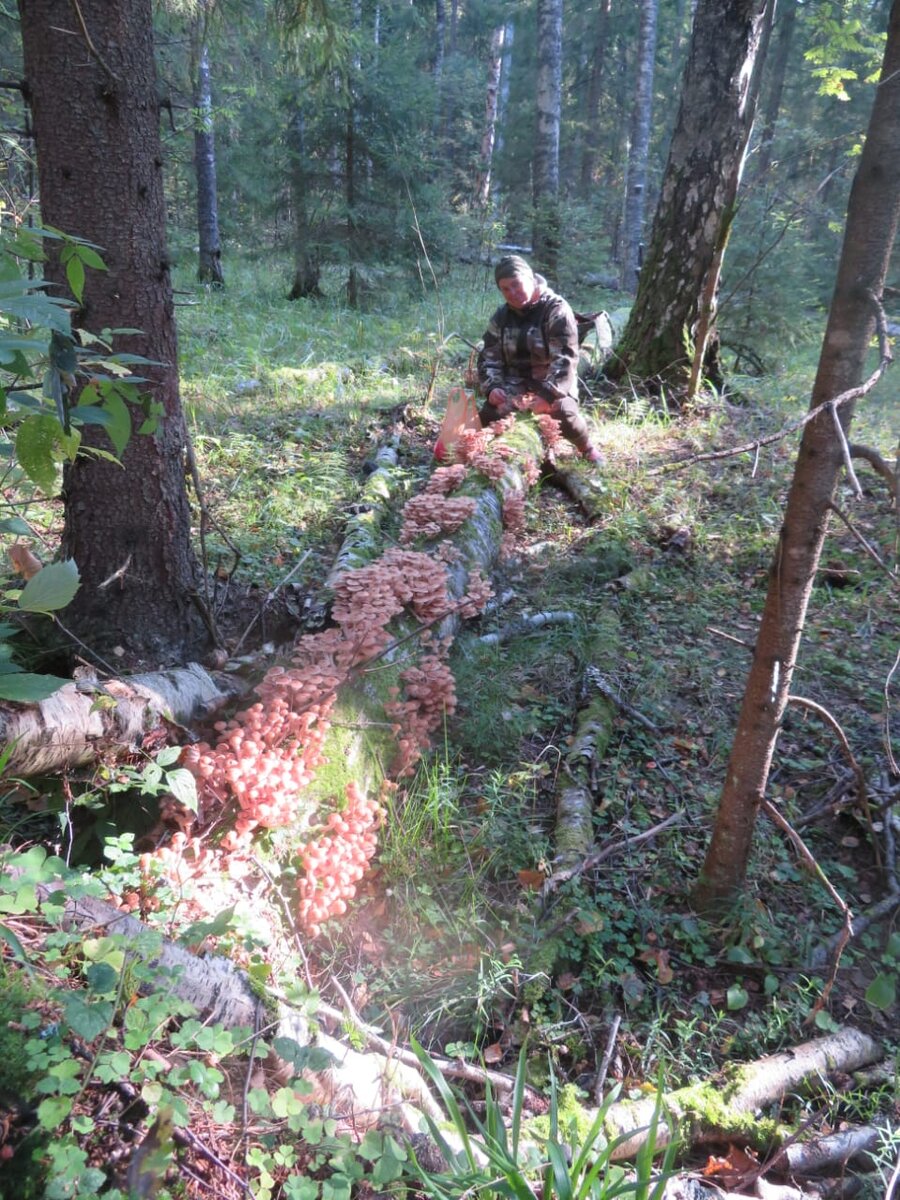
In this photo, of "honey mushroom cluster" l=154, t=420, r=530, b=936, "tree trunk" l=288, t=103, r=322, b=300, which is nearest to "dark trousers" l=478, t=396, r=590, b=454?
"honey mushroom cluster" l=154, t=420, r=530, b=936

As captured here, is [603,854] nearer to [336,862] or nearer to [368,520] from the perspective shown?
[336,862]

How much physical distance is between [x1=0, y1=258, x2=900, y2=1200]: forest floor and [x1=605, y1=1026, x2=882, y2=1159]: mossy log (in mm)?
83

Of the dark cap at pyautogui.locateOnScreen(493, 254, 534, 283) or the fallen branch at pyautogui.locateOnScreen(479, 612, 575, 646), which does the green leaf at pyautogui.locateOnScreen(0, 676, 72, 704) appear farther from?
the dark cap at pyautogui.locateOnScreen(493, 254, 534, 283)

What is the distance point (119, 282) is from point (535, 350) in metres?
4.63

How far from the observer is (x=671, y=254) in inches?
295

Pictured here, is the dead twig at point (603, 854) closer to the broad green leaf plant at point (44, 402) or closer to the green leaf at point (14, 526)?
the broad green leaf plant at point (44, 402)

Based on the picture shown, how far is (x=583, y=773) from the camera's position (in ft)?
10.9

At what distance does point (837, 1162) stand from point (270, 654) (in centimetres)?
281

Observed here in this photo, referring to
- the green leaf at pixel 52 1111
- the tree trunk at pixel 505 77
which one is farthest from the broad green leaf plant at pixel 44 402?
the tree trunk at pixel 505 77

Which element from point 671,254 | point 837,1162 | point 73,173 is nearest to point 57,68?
point 73,173

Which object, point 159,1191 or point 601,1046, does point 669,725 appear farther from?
point 159,1191

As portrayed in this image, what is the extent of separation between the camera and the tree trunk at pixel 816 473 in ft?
5.83

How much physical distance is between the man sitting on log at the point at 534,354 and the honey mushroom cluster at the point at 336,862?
15.5 feet

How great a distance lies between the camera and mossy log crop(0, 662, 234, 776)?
2164mm
